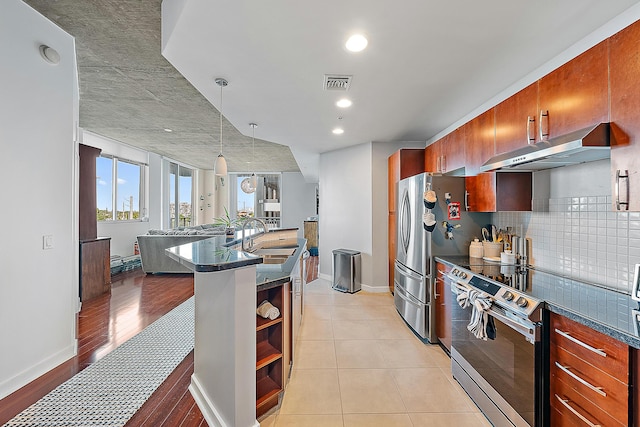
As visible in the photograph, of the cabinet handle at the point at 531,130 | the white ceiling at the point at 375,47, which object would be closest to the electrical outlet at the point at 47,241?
the white ceiling at the point at 375,47

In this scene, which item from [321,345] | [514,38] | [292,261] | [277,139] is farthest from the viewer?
[277,139]

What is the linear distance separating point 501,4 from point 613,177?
110cm

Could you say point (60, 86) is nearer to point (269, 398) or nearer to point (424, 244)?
point (269, 398)

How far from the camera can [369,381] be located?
92.9 inches

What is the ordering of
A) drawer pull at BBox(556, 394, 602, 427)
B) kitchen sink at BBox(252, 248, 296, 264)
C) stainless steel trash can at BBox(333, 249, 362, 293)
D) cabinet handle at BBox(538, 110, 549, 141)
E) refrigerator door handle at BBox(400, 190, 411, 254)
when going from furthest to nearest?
stainless steel trash can at BBox(333, 249, 362, 293)
kitchen sink at BBox(252, 248, 296, 264)
refrigerator door handle at BBox(400, 190, 411, 254)
cabinet handle at BBox(538, 110, 549, 141)
drawer pull at BBox(556, 394, 602, 427)

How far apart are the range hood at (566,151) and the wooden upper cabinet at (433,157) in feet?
4.69

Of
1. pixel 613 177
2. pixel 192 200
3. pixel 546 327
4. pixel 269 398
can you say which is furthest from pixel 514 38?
pixel 192 200

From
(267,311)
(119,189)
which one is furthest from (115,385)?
(119,189)

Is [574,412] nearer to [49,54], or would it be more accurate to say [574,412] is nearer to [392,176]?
[392,176]

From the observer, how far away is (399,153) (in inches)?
167

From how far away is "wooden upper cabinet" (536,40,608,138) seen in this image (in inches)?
59.6

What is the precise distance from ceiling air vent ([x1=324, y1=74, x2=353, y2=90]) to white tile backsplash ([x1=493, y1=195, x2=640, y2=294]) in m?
1.96

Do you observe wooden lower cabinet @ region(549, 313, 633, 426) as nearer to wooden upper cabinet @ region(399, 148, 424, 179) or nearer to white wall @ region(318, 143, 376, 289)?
wooden upper cabinet @ region(399, 148, 424, 179)

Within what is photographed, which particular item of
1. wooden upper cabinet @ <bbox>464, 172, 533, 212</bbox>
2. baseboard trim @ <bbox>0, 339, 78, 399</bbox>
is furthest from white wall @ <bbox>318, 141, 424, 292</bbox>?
baseboard trim @ <bbox>0, 339, 78, 399</bbox>
